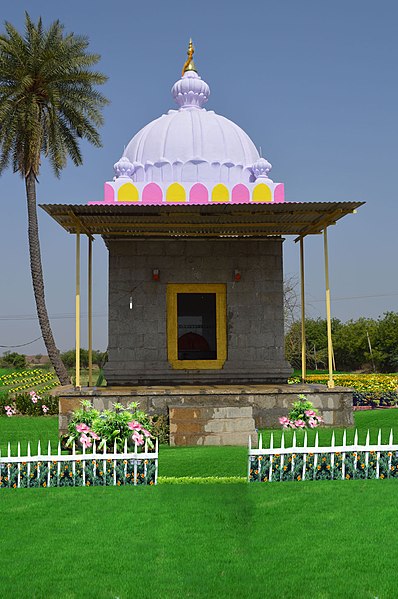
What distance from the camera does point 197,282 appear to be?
49.4ft

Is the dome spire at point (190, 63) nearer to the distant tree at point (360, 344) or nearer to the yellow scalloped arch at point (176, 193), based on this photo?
the yellow scalloped arch at point (176, 193)

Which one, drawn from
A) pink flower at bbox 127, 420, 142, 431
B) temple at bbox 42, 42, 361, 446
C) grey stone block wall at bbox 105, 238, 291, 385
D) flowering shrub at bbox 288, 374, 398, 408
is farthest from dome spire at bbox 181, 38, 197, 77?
pink flower at bbox 127, 420, 142, 431

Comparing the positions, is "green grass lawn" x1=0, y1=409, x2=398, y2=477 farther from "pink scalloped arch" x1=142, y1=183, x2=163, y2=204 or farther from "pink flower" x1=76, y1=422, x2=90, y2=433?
"pink scalloped arch" x1=142, y1=183, x2=163, y2=204

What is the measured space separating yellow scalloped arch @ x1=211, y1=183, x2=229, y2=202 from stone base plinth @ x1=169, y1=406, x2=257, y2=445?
204 inches

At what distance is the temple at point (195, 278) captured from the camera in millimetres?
14695

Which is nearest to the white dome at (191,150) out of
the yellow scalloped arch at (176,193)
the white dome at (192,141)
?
the white dome at (192,141)

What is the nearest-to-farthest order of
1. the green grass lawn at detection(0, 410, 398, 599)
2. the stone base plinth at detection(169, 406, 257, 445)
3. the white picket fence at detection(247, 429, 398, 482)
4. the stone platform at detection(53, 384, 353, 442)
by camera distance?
the green grass lawn at detection(0, 410, 398, 599)
the white picket fence at detection(247, 429, 398, 482)
the stone base plinth at detection(169, 406, 257, 445)
the stone platform at detection(53, 384, 353, 442)

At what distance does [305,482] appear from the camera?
24.5 feet

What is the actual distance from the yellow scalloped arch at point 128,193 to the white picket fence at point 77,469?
8.08 meters

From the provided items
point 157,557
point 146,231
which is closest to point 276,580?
point 157,557

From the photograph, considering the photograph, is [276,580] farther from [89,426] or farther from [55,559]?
[89,426]

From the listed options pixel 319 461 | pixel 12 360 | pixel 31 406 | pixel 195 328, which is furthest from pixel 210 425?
pixel 12 360

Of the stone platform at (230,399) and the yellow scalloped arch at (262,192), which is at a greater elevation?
the yellow scalloped arch at (262,192)

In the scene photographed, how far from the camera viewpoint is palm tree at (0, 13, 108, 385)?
845 inches
